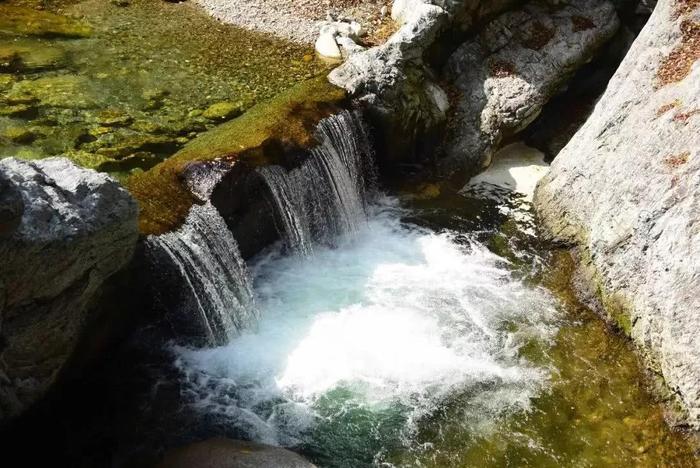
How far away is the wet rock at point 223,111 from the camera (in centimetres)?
1377

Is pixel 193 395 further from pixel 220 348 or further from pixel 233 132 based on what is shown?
pixel 233 132

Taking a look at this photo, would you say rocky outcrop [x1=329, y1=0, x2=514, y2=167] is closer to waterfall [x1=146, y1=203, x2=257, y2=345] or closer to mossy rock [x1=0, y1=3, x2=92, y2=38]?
waterfall [x1=146, y1=203, x2=257, y2=345]

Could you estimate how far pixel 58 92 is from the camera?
14.0 m

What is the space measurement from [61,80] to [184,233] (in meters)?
7.87

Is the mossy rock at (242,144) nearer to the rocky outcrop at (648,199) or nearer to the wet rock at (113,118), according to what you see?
the wet rock at (113,118)

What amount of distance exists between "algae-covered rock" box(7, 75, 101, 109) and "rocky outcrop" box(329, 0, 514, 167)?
6155mm

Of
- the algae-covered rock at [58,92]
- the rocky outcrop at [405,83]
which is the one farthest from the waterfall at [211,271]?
the algae-covered rock at [58,92]

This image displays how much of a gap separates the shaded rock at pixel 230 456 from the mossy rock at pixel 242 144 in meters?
3.51

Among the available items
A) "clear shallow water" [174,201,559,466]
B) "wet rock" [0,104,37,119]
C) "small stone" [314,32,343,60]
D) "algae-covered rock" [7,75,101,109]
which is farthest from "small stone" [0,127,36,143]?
"small stone" [314,32,343,60]

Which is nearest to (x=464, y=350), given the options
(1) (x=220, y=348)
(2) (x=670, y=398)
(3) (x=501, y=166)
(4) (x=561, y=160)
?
(2) (x=670, y=398)

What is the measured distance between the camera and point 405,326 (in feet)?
35.3

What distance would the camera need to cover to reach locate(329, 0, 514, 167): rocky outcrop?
556 inches

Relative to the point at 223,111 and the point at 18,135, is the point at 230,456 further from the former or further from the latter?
the point at 223,111

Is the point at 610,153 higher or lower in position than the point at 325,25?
lower
